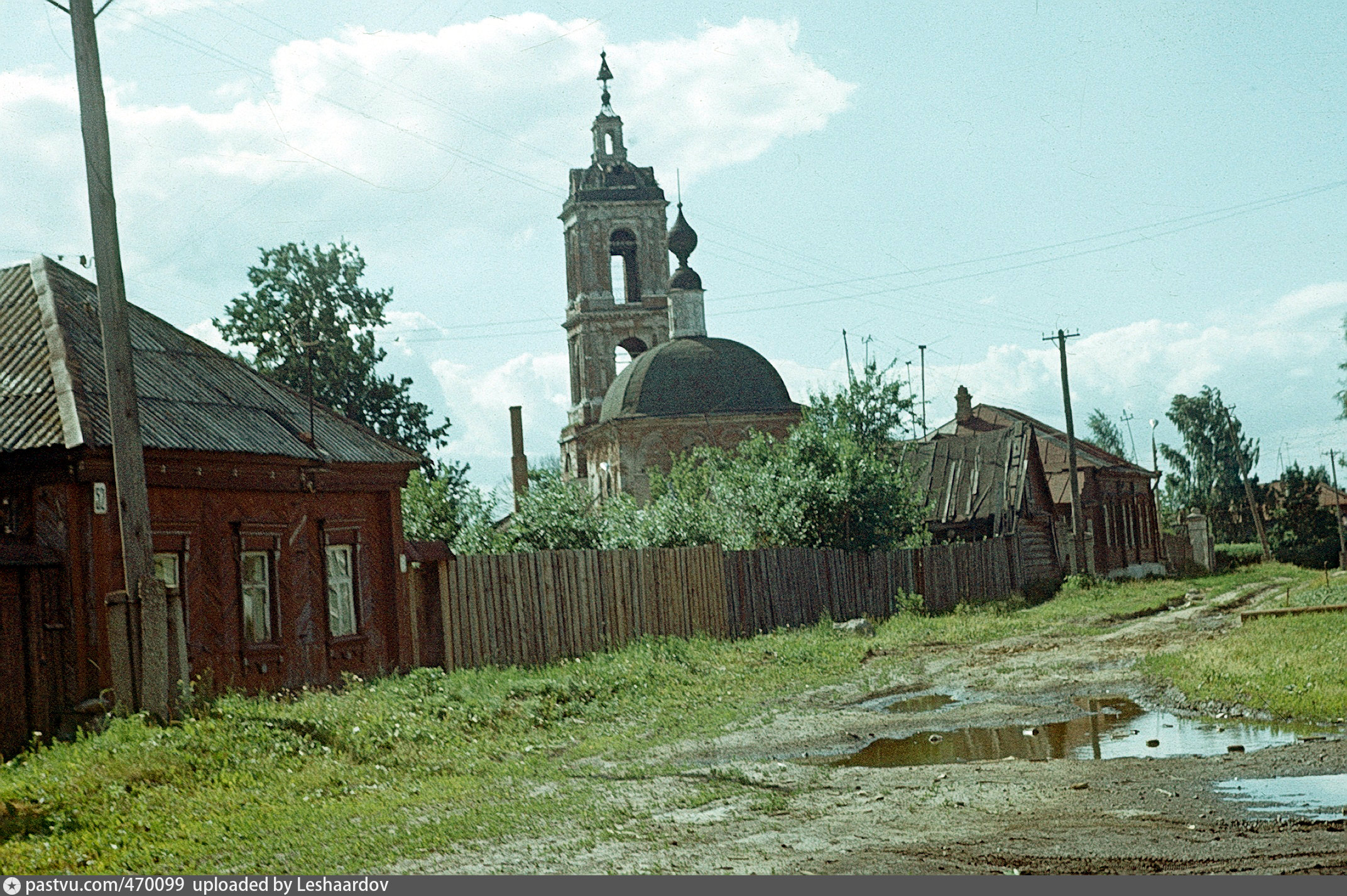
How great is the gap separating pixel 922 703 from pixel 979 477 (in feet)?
91.4

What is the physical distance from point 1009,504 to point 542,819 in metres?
33.8

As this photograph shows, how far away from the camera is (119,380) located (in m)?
12.8

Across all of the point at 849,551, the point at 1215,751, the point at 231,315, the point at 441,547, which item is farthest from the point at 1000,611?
the point at 231,315

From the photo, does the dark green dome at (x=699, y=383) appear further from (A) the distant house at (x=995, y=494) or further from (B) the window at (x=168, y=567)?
(B) the window at (x=168, y=567)

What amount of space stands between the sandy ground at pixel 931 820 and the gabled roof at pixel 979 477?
27865 mm

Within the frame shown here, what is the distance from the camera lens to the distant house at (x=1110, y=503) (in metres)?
50.7

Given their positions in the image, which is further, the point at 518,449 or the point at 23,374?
the point at 518,449

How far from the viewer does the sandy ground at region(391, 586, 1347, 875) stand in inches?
276

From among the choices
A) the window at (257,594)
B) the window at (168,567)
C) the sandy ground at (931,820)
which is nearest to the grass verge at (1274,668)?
the sandy ground at (931,820)

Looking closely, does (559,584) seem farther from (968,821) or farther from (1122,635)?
(968,821)

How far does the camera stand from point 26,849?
28.7ft

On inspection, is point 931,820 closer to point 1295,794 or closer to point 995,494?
point 1295,794

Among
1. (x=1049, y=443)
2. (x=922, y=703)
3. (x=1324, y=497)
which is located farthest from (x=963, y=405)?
(x=922, y=703)

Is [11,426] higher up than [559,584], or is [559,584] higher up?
[11,426]
